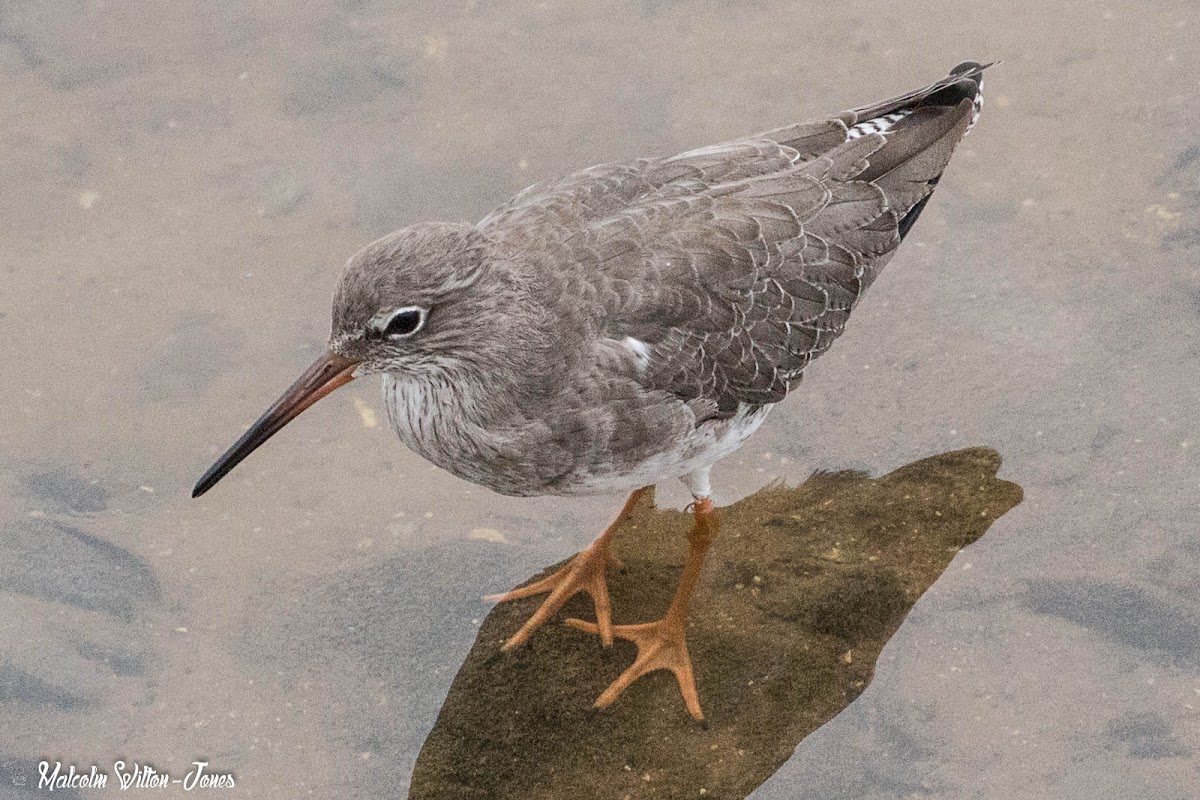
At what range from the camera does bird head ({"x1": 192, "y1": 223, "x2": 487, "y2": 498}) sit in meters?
5.15

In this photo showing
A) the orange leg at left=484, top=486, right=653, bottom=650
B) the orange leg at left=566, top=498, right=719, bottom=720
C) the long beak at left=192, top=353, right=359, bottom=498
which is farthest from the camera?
the orange leg at left=484, top=486, right=653, bottom=650

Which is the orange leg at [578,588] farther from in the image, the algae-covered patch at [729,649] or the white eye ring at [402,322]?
the white eye ring at [402,322]

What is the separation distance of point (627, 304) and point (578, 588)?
1.61 meters

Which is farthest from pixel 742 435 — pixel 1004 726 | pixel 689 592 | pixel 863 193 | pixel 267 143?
pixel 267 143

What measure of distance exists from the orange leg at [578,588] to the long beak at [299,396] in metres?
1.50

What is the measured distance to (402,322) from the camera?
207 inches

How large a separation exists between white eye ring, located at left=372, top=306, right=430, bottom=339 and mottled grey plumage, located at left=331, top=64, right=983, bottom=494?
4 cm

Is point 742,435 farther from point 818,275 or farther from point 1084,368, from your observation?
point 1084,368

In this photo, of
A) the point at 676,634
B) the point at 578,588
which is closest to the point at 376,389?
the point at 578,588
